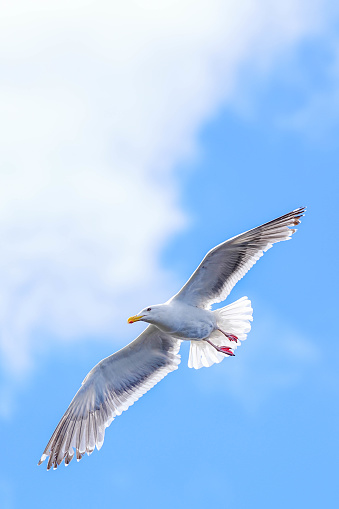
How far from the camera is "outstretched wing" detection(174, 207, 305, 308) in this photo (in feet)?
29.3

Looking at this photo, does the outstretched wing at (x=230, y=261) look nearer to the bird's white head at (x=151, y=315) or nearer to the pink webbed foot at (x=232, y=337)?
the bird's white head at (x=151, y=315)

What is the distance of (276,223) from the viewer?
8.96m

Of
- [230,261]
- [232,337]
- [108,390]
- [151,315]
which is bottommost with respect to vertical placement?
[232,337]

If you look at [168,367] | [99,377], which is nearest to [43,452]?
[99,377]

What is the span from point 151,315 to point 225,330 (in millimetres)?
1088

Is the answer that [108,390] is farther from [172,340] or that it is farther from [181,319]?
[181,319]

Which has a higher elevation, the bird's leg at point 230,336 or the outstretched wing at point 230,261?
the outstretched wing at point 230,261

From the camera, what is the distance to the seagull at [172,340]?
8.93 m

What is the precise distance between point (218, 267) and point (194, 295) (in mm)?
491

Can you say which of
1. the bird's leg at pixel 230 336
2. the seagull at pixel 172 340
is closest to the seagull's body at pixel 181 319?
the seagull at pixel 172 340

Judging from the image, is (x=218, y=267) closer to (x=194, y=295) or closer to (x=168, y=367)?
(x=194, y=295)

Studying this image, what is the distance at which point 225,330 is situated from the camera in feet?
30.5

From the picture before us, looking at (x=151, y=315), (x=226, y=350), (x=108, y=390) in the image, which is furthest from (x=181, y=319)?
(x=108, y=390)

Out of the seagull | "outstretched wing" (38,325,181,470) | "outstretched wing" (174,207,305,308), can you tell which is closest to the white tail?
the seagull
